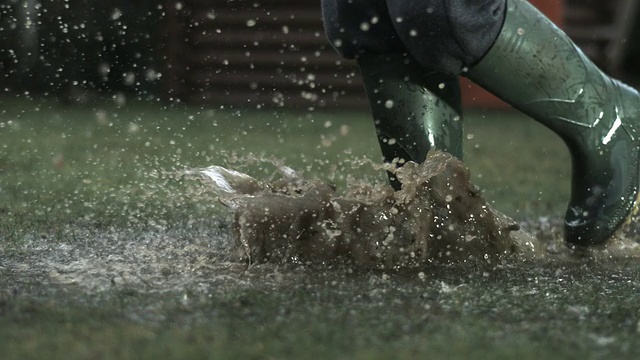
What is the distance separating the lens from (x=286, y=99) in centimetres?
724

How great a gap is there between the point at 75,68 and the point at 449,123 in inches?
239

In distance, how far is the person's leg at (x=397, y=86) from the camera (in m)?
2.26

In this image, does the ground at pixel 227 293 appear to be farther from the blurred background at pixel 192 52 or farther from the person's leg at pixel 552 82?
the blurred background at pixel 192 52

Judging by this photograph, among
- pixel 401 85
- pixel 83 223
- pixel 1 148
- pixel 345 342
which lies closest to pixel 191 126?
pixel 1 148

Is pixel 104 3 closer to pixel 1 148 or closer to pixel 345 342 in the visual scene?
pixel 1 148

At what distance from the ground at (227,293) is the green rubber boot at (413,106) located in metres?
0.31

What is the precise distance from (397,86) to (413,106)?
0.05 m

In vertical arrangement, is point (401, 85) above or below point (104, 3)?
above

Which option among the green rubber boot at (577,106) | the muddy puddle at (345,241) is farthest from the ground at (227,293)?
the green rubber boot at (577,106)

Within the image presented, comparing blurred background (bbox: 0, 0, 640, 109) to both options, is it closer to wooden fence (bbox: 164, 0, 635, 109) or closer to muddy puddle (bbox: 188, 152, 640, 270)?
wooden fence (bbox: 164, 0, 635, 109)

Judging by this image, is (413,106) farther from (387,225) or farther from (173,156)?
(173,156)

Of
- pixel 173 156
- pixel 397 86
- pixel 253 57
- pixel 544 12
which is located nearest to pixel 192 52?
pixel 253 57

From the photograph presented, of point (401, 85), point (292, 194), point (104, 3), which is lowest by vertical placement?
point (104, 3)

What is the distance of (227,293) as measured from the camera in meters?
1.74
